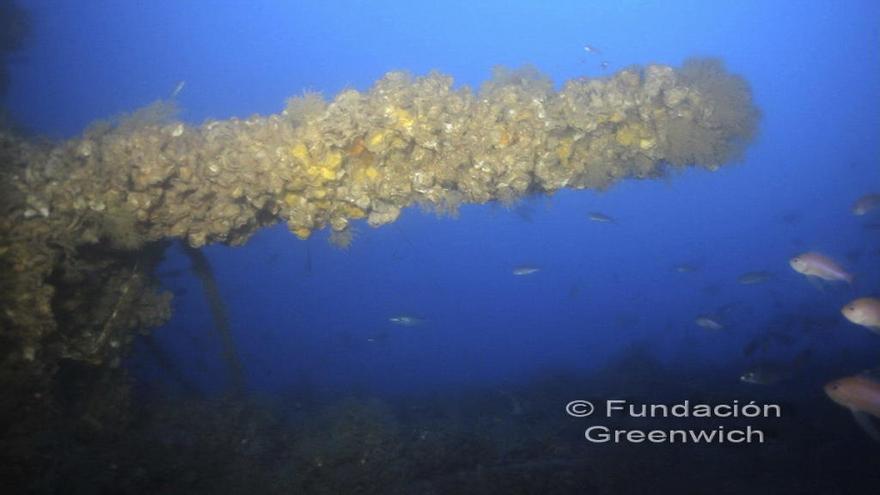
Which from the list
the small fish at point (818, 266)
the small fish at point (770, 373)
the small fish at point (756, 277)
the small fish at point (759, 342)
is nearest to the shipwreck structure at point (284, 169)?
the small fish at point (818, 266)

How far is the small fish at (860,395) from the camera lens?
17.7ft

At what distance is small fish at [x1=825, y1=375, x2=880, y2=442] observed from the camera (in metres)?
5.41

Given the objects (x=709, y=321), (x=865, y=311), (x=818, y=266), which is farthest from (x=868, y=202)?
(x=865, y=311)

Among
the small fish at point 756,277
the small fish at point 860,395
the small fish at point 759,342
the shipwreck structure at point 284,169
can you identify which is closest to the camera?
the small fish at point 860,395

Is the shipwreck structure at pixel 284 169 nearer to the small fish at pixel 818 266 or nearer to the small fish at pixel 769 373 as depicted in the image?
the small fish at pixel 818 266

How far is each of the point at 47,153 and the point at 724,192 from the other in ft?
395

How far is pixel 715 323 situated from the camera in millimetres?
13289

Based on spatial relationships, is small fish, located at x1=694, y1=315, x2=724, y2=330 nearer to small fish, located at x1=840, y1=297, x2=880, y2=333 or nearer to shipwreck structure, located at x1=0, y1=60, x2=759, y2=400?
small fish, located at x1=840, y1=297, x2=880, y2=333

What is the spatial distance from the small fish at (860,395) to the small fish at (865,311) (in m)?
1.33

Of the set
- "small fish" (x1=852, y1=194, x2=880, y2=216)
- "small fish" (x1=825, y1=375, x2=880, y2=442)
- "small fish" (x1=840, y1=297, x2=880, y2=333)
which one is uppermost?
"small fish" (x1=852, y1=194, x2=880, y2=216)

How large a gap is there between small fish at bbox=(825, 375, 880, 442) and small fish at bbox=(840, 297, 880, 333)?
1.33 meters

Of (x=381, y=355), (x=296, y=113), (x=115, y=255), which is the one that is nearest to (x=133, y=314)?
(x=115, y=255)

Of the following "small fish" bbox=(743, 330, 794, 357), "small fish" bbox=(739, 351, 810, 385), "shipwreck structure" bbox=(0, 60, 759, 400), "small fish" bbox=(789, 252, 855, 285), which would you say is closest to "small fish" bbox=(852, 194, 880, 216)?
"small fish" bbox=(743, 330, 794, 357)

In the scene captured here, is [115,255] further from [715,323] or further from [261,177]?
[715,323]
